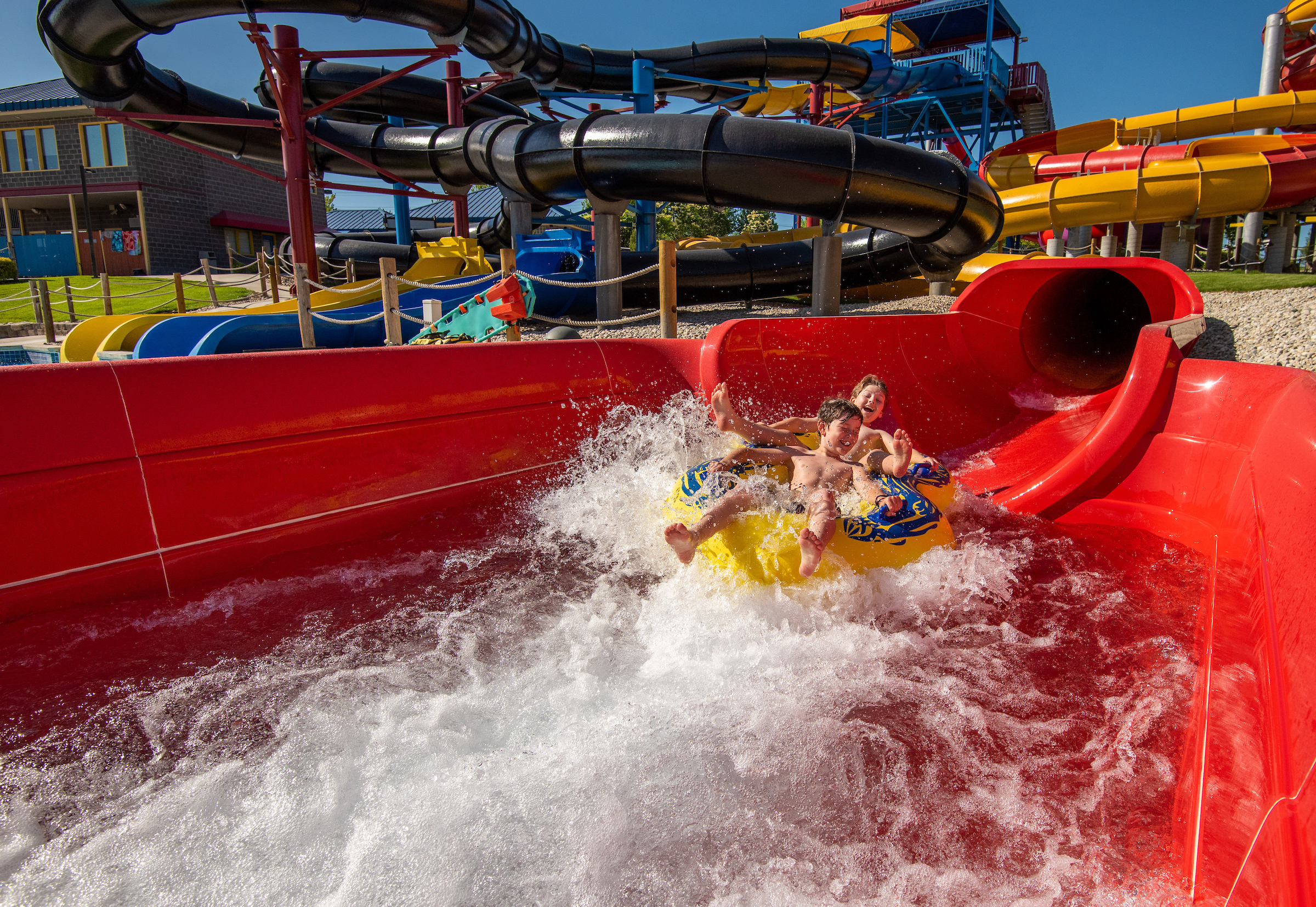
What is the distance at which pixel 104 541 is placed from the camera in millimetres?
2465

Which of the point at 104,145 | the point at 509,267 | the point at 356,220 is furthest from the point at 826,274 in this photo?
the point at 356,220

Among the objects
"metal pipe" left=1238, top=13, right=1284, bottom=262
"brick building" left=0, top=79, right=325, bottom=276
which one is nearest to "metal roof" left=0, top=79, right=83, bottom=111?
"brick building" left=0, top=79, right=325, bottom=276

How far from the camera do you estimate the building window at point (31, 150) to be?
19781mm

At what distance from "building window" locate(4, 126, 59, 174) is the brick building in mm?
21

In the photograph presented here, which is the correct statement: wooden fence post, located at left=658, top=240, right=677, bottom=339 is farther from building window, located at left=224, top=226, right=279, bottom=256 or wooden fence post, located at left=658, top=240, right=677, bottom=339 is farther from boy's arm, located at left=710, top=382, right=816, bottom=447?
building window, located at left=224, top=226, right=279, bottom=256

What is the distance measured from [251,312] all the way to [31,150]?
64.5 feet

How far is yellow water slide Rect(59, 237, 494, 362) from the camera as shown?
657 centimetres

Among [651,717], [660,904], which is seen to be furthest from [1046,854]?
[651,717]

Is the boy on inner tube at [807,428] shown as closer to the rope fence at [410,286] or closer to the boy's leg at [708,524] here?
the boy's leg at [708,524]

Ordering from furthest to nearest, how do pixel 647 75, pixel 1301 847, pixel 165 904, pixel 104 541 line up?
1. pixel 647 75
2. pixel 104 541
3. pixel 165 904
4. pixel 1301 847

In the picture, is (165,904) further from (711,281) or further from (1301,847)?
(711,281)

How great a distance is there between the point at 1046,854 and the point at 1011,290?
172 inches

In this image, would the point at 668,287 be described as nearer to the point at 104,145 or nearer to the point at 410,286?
the point at 410,286

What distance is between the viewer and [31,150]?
65.4 feet
